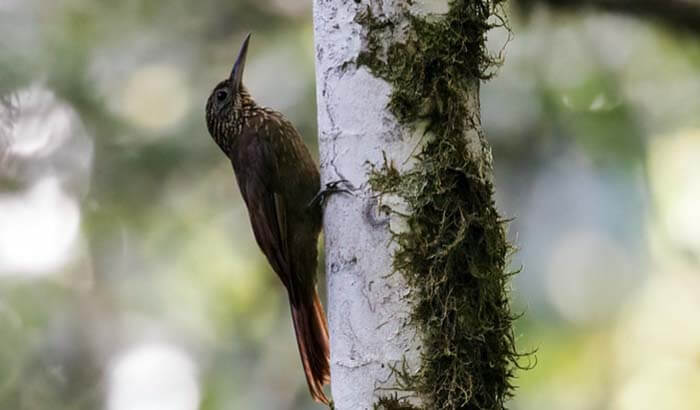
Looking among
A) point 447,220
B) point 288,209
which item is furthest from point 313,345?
point 447,220

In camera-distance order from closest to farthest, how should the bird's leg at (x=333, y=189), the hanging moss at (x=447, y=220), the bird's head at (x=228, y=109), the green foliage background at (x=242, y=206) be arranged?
the hanging moss at (x=447, y=220), the bird's leg at (x=333, y=189), the bird's head at (x=228, y=109), the green foliage background at (x=242, y=206)

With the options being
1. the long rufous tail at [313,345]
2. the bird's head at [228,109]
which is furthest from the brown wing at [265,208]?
the bird's head at [228,109]

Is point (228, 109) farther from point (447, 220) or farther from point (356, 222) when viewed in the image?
point (447, 220)

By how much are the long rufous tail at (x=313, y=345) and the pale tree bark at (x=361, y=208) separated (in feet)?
2.31

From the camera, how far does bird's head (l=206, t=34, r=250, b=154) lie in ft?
11.9

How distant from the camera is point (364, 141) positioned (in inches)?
89.1

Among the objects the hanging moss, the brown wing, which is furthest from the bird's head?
the hanging moss

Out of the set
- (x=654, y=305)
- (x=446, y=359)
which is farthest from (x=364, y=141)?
(x=654, y=305)

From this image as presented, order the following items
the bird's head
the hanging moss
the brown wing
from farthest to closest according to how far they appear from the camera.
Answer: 1. the bird's head
2. the brown wing
3. the hanging moss

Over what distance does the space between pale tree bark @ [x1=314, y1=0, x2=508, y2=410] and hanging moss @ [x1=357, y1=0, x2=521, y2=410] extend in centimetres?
2

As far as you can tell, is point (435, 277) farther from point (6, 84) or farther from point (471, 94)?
point (6, 84)

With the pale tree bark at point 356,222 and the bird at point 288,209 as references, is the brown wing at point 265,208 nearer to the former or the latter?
the bird at point 288,209

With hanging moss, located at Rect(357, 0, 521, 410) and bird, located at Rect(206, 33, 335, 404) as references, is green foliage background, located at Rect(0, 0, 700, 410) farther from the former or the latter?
hanging moss, located at Rect(357, 0, 521, 410)

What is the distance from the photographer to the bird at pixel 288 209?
302 centimetres
